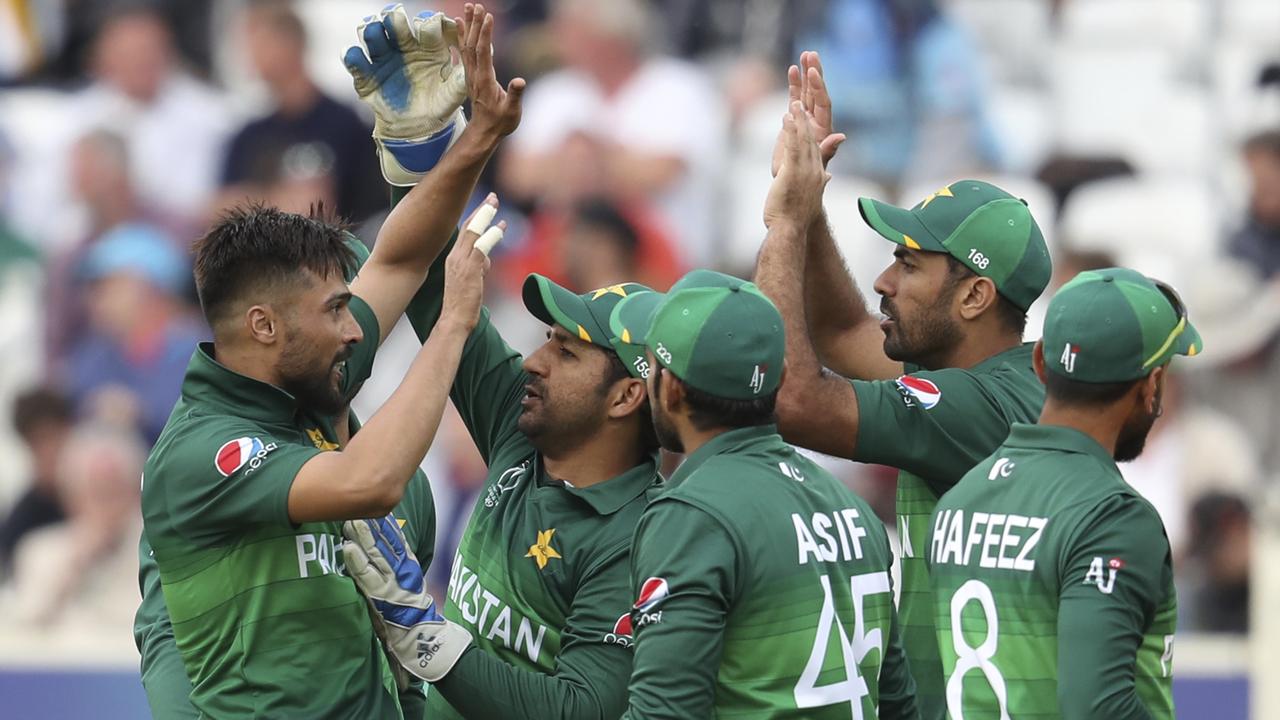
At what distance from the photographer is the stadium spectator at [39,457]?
31.3 feet

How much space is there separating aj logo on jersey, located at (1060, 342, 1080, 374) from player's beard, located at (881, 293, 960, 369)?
83 centimetres

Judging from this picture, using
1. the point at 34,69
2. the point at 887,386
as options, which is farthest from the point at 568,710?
the point at 34,69

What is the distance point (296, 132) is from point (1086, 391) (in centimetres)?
688

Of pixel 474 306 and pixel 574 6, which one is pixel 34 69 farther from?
pixel 474 306

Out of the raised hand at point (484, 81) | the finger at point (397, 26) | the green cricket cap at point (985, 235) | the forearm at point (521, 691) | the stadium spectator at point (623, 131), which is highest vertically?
the stadium spectator at point (623, 131)

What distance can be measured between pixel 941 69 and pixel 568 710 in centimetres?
659

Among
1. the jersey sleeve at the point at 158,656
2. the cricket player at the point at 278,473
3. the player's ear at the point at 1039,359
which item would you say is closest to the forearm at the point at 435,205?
the cricket player at the point at 278,473

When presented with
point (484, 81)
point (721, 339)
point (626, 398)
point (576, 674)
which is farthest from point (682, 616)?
point (484, 81)

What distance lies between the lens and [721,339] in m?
3.57

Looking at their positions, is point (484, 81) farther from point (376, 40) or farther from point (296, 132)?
point (296, 132)

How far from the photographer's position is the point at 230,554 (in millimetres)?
3848

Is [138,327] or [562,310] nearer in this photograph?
[562,310]

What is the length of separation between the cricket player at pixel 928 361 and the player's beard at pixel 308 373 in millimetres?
1019

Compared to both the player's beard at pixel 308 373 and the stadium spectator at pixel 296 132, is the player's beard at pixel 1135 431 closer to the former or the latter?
the player's beard at pixel 308 373
